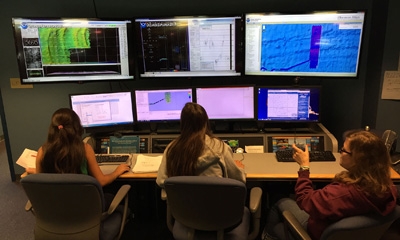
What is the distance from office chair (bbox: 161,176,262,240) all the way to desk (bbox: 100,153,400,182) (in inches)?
11.5

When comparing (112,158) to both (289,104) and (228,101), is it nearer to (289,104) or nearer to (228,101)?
(228,101)

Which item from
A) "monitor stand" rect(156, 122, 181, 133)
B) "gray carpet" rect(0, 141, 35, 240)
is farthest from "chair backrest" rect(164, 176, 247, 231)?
"gray carpet" rect(0, 141, 35, 240)

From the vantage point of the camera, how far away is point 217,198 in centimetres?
158

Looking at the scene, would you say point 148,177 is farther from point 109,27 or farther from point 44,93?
point 44,93

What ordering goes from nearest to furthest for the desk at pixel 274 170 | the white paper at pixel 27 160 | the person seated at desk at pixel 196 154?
the person seated at desk at pixel 196 154 → the desk at pixel 274 170 → the white paper at pixel 27 160

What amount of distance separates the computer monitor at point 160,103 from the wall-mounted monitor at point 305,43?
59 centimetres

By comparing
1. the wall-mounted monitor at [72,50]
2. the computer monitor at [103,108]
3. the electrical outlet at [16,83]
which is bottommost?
the computer monitor at [103,108]

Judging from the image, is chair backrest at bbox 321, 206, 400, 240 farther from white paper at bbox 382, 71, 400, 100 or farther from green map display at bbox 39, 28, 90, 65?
green map display at bbox 39, 28, 90, 65

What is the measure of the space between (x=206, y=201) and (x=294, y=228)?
47 cm

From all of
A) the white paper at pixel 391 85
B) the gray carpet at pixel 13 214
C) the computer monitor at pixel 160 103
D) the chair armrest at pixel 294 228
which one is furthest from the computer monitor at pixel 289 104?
the gray carpet at pixel 13 214

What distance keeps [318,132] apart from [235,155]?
701mm

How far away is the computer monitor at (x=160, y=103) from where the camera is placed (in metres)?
2.66

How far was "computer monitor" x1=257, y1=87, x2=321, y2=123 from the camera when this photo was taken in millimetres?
2582

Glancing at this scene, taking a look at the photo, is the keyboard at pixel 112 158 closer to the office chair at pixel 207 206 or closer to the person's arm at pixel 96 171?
the person's arm at pixel 96 171
